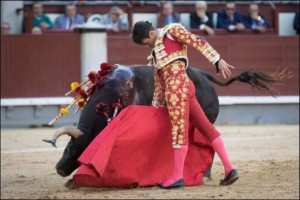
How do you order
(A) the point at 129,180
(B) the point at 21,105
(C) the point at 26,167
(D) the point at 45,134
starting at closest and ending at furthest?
(A) the point at 129,180 → (C) the point at 26,167 → (D) the point at 45,134 → (B) the point at 21,105

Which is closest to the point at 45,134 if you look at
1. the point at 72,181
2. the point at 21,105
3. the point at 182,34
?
the point at 21,105

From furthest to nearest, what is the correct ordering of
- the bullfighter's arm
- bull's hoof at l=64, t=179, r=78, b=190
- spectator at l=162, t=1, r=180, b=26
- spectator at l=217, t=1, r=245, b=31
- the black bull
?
1. spectator at l=217, t=1, r=245, b=31
2. spectator at l=162, t=1, r=180, b=26
3. bull's hoof at l=64, t=179, r=78, b=190
4. the black bull
5. the bullfighter's arm

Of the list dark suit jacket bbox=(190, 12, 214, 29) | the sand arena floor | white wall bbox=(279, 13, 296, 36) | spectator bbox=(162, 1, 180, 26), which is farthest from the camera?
white wall bbox=(279, 13, 296, 36)

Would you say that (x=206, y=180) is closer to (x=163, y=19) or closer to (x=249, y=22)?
(x=163, y=19)

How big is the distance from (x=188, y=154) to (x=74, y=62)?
21.2 ft

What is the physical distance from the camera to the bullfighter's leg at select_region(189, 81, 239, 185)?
6180mm

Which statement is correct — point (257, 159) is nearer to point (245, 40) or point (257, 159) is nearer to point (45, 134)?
point (45, 134)

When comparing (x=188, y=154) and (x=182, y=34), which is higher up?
(x=182, y=34)

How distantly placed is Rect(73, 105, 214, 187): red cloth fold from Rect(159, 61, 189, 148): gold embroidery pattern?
317 mm

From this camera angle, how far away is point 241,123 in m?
13.0

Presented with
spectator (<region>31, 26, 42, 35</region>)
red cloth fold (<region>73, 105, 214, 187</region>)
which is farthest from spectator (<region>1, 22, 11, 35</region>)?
red cloth fold (<region>73, 105, 214, 187</region>)

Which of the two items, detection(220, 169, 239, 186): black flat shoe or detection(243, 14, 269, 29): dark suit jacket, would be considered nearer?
detection(220, 169, 239, 186): black flat shoe

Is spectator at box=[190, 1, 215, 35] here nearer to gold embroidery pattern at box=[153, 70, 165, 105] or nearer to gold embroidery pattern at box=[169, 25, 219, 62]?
gold embroidery pattern at box=[153, 70, 165, 105]

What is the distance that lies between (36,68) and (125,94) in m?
6.10
